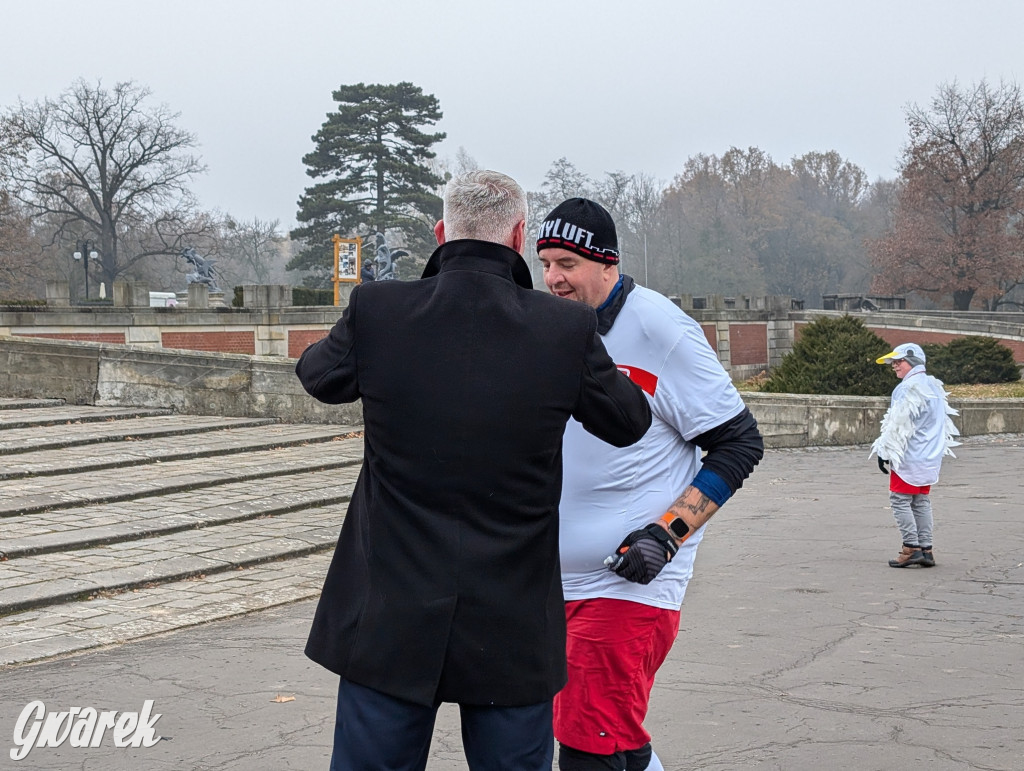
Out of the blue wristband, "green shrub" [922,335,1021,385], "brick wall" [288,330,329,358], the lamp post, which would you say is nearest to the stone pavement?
the blue wristband

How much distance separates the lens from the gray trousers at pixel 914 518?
8516mm

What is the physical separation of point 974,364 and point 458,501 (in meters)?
26.3

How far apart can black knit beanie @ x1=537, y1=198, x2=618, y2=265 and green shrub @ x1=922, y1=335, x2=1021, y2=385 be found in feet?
82.1

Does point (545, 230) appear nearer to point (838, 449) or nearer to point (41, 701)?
point (41, 701)

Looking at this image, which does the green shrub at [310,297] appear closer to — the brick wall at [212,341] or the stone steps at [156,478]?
the brick wall at [212,341]

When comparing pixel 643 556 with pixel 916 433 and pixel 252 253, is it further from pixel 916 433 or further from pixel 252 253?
pixel 252 253

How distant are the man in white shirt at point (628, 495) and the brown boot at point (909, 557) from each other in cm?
587

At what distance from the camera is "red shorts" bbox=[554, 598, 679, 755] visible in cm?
294

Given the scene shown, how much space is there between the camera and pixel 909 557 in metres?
8.47

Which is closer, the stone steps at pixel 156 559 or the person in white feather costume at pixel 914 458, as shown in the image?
the stone steps at pixel 156 559

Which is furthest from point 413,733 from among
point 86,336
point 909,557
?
point 86,336

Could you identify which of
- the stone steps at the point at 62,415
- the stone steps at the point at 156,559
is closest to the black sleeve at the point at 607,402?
the stone steps at the point at 156,559

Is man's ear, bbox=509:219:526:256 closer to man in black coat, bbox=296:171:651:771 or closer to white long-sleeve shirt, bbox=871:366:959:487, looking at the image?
man in black coat, bbox=296:171:651:771

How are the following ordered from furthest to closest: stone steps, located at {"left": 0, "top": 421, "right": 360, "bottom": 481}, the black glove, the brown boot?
stone steps, located at {"left": 0, "top": 421, "right": 360, "bottom": 481}
the brown boot
the black glove
